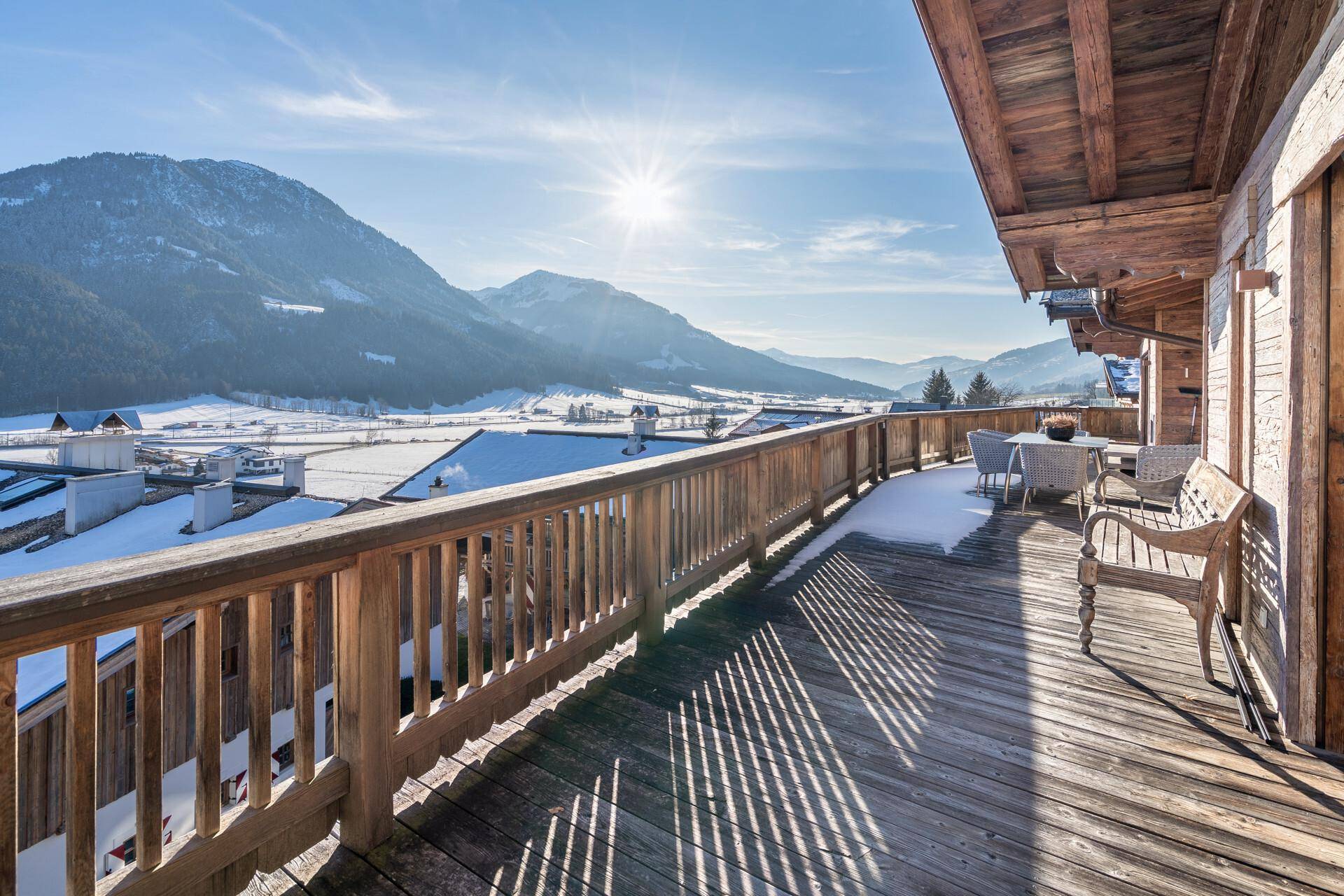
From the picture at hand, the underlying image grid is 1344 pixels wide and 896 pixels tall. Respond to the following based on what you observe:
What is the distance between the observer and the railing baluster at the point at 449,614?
1.97 m

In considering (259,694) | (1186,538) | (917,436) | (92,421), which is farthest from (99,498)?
(92,421)

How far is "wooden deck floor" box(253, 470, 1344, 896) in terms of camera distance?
1650mm

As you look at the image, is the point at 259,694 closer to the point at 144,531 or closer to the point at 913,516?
the point at 913,516

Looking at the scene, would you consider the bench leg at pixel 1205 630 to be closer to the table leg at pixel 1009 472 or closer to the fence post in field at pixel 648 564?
the fence post in field at pixel 648 564

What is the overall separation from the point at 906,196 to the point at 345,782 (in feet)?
73.1

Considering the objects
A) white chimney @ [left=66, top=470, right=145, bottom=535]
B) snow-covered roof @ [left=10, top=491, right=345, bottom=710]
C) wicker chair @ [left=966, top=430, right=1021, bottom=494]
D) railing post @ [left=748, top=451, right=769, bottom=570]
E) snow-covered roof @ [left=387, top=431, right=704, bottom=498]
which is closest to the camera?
railing post @ [left=748, top=451, right=769, bottom=570]

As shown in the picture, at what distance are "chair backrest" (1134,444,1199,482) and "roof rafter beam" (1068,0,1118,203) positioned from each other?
3.32 meters

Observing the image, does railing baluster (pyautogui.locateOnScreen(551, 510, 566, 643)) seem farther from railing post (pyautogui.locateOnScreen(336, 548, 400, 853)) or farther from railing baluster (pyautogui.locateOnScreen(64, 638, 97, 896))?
railing baluster (pyautogui.locateOnScreen(64, 638, 97, 896))

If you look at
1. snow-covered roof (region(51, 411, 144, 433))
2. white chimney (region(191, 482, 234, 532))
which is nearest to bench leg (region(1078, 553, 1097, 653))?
white chimney (region(191, 482, 234, 532))

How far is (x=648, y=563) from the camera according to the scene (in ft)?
10.3

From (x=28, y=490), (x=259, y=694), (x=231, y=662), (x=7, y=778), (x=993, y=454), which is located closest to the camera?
(x=7, y=778)

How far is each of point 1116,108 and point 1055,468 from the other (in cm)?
414

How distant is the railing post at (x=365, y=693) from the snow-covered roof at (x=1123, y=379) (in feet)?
62.3

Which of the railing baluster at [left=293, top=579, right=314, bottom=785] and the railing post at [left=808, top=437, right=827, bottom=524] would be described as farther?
the railing post at [left=808, top=437, right=827, bottom=524]
